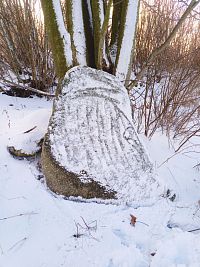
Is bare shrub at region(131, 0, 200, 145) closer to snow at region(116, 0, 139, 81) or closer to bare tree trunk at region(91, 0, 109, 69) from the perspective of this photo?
snow at region(116, 0, 139, 81)

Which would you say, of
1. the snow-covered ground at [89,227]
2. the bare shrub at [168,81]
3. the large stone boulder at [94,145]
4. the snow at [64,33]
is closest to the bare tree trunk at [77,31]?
the snow at [64,33]

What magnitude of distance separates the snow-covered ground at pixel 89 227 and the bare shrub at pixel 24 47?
188 cm

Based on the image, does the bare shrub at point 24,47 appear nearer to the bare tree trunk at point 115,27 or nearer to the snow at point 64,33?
the bare tree trunk at point 115,27

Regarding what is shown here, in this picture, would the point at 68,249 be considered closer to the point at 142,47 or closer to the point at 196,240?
the point at 196,240

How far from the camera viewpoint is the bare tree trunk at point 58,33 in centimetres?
276

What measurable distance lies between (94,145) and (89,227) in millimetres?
578

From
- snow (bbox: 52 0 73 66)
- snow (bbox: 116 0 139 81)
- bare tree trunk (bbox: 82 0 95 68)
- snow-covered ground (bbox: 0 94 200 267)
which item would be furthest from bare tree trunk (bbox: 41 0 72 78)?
snow-covered ground (bbox: 0 94 200 267)

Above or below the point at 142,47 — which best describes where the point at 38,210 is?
below

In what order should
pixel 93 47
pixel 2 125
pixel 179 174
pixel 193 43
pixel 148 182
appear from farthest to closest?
pixel 193 43 → pixel 2 125 → pixel 93 47 → pixel 179 174 → pixel 148 182

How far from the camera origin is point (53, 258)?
191 cm

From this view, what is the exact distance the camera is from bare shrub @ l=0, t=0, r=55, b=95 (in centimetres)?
436

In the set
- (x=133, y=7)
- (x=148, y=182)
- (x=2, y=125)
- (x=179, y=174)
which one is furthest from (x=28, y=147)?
(x=133, y=7)

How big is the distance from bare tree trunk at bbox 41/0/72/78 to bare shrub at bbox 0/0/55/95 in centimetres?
158

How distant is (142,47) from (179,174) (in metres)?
3.42
